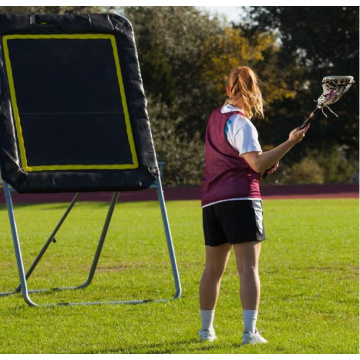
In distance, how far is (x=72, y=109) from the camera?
8.71m

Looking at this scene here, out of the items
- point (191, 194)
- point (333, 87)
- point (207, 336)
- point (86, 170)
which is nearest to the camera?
point (333, 87)

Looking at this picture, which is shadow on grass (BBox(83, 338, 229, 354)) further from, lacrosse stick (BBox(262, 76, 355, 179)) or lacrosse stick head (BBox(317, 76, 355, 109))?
lacrosse stick head (BBox(317, 76, 355, 109))

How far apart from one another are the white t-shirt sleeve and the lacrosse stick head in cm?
50

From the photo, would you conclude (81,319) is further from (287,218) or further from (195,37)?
(195,37)

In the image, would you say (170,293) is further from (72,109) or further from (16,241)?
(72,109)

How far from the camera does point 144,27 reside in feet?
139

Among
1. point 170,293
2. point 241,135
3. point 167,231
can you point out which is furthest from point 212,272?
point 170,293

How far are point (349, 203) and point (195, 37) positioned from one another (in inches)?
761

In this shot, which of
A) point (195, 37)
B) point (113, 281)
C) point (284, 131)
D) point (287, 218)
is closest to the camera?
point (113, 281)

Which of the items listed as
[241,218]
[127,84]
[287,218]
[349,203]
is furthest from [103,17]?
[349,203]

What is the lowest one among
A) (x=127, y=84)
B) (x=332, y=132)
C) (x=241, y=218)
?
(x=332, y=132)

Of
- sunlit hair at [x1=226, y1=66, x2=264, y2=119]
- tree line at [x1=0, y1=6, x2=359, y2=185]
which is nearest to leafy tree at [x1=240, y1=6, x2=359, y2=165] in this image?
tree line at [x1=0, y1=6, x2=359, y2=185]

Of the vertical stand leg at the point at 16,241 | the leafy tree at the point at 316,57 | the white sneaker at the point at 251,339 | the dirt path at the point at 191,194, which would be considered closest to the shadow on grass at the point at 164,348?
the white sneaker at the point at 251,339

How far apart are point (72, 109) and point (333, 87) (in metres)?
3.05
